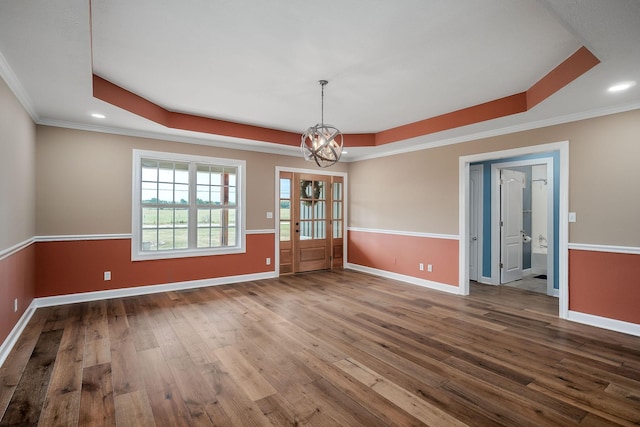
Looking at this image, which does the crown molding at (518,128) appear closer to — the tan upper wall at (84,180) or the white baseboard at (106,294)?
the white baseboard at (106,294)

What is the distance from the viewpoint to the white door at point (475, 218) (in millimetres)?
5824

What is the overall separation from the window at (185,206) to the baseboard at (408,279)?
2545mm

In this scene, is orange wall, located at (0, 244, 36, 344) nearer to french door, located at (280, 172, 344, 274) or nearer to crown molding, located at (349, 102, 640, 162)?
french door, located at (280, 172, 344, 274)

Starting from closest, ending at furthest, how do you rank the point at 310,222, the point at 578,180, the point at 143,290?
the point at 578,180
the point at 143,290
the point at 310,222

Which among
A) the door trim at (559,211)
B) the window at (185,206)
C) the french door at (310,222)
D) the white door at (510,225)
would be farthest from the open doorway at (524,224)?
the window at (185,206)

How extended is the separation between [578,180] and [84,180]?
20.8ft

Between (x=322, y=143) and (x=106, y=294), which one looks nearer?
(x=322, y=143)

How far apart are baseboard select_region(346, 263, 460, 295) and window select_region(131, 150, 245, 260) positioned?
254 cm

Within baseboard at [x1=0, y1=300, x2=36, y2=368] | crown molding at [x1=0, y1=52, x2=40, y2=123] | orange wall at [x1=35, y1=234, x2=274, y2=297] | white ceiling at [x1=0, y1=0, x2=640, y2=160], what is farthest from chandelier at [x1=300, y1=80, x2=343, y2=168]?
baseboard at [x1=0, y1=300, x2=36, y2=368]

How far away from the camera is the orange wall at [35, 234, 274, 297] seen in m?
4.11

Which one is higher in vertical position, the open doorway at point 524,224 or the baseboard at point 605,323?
the open doorway at point 524,224

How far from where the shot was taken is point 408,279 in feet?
18.5

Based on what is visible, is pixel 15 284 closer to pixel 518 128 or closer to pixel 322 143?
pixel 322 143

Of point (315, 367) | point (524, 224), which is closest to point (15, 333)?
point (315, 367)
